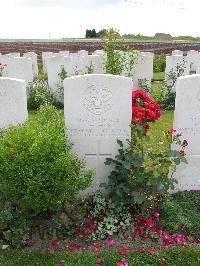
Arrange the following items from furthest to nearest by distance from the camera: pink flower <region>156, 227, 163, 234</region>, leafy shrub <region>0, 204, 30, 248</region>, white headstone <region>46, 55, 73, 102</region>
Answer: white headstone <region>46, 55, 73, 102</region>
pink flower <region>156, 227, 163, 234</region>
leafy shrub <region>0, 204, 30, 248</region>

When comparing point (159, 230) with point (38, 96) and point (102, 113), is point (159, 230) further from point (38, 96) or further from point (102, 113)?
point (38, 96)

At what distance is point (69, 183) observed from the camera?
13.0 feet

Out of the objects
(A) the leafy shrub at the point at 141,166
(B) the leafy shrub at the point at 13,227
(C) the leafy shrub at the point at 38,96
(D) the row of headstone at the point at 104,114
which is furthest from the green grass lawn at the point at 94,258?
(C) the leafy shrub at the point at 38,96

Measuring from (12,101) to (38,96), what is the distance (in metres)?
4.49

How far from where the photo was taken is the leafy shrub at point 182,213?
4324 millimetres

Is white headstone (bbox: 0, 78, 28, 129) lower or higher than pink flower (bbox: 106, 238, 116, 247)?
higher

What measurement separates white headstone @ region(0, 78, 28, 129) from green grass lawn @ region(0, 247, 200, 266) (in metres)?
1.80

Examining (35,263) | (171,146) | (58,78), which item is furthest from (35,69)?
(35,263)

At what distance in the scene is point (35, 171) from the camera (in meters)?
3.82

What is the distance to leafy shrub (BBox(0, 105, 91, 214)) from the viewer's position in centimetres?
381

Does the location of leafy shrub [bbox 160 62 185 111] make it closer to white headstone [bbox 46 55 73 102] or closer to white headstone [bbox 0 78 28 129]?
white headstone [bbox 46 55 73 102]

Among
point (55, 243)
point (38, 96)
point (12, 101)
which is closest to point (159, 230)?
point (55, 243)

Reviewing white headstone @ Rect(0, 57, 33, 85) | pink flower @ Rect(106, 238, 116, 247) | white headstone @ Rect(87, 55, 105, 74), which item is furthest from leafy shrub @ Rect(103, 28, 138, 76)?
pink flower @ Rect(106, 238, 116, 247)

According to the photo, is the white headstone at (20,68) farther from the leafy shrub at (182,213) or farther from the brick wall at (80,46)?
the brick wall at (80,46)
